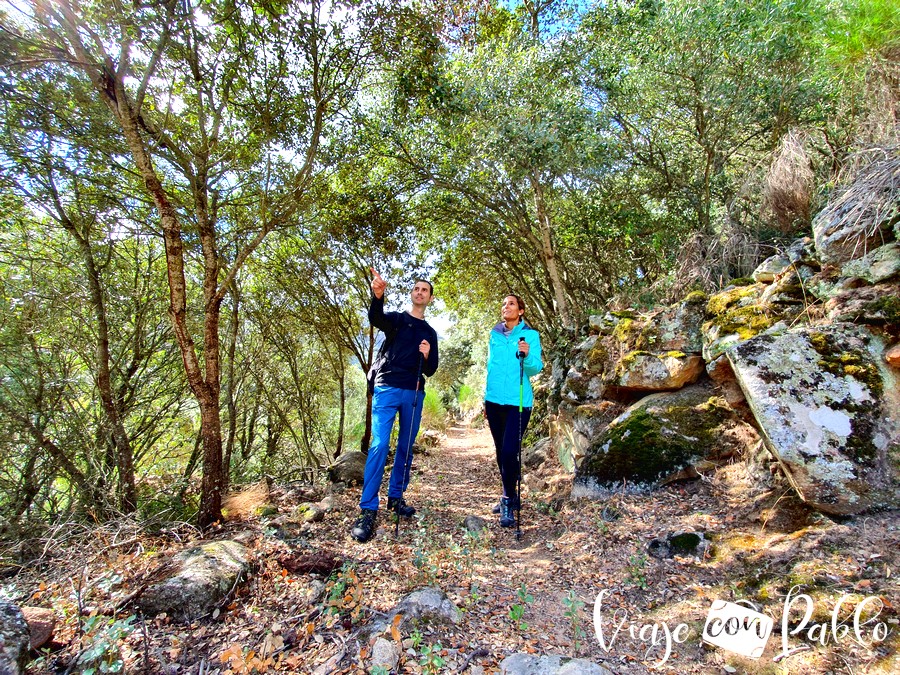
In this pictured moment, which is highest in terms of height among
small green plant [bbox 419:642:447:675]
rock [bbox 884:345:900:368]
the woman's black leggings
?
rock [bbox 884:345:900:368]

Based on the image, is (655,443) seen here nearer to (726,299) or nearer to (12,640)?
(726,299)

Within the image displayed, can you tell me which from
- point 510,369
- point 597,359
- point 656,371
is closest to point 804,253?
point 656,371

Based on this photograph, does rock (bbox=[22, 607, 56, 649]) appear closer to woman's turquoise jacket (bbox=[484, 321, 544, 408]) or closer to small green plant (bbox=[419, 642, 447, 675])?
small green plant (bbox=[419, 642, 447, 675])

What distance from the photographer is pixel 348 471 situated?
5473mm

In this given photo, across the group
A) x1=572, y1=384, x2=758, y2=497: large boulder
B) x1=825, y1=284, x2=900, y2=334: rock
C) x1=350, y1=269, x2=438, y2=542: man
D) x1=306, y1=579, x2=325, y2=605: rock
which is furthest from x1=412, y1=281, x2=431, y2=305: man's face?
x1=825, y1=284, x2=900, y2=334: rock

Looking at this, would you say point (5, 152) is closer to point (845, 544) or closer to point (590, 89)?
point (845, 544)

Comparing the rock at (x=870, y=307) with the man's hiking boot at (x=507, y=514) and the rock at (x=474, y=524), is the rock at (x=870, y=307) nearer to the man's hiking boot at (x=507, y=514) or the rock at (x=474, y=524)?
the man's hiking boot at (x=507, y=514)

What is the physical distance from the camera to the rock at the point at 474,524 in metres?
3.81

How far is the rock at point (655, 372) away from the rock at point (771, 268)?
1.04 meters

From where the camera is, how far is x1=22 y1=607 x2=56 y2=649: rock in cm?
175

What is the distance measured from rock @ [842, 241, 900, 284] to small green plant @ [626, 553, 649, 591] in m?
2.88

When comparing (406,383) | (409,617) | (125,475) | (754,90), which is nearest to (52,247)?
(125,475)

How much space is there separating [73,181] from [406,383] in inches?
164

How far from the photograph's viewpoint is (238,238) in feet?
16.9
